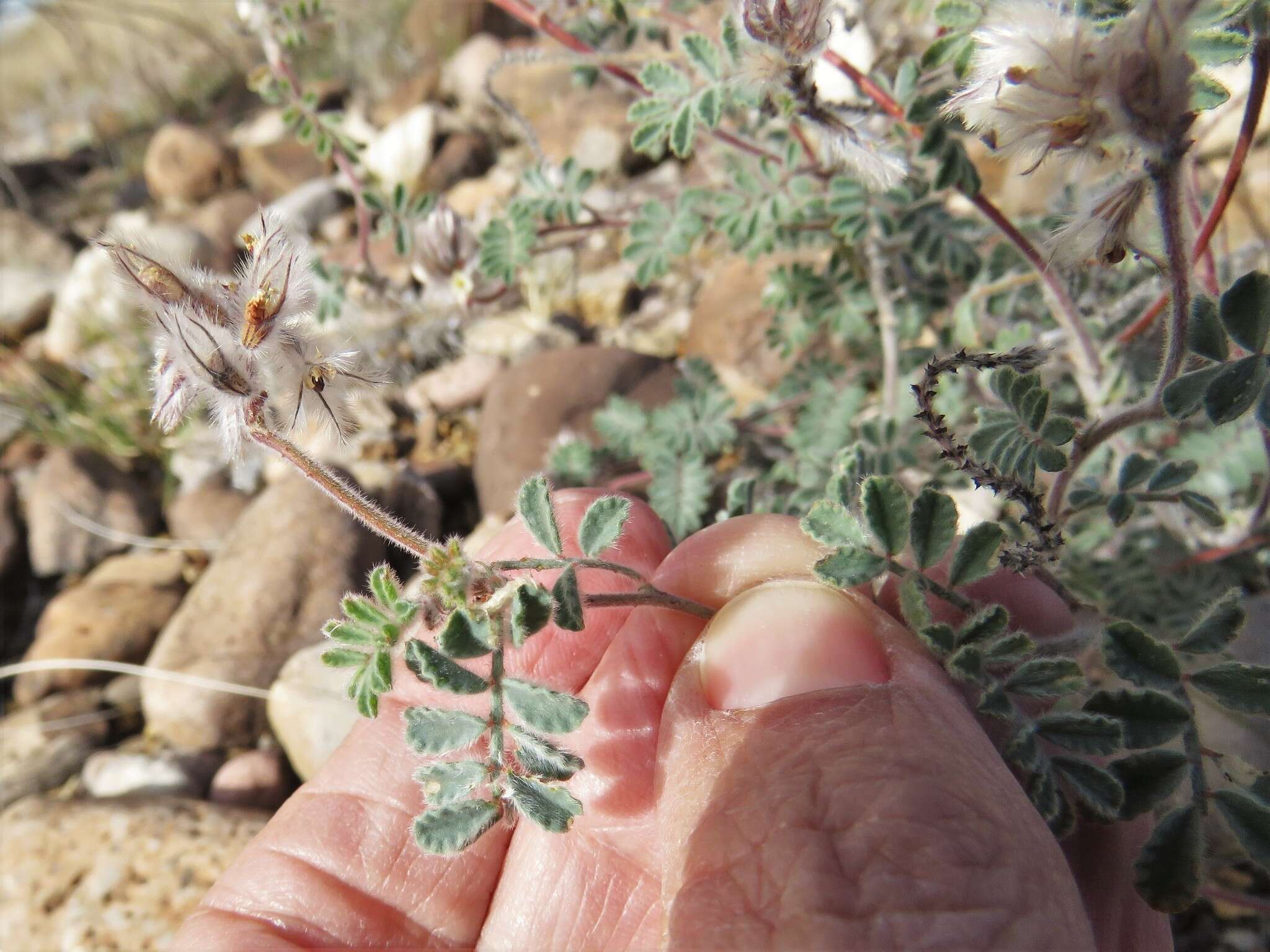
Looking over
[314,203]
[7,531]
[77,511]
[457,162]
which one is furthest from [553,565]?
[314,203]

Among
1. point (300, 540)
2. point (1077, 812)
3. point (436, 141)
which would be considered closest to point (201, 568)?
point (300, 540)

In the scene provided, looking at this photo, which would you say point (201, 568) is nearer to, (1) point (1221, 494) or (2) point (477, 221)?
(2) point (477, 221)

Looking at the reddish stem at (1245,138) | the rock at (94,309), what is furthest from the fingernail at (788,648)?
the rock at (94,309)

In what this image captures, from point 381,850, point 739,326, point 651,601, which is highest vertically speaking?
point 651,601

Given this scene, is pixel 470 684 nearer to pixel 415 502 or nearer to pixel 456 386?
pixel 415 502

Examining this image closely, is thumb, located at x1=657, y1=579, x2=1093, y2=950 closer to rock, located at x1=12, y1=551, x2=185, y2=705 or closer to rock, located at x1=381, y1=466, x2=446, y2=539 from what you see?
rock, located at x1=381, y1=466, x2=446, y2=539

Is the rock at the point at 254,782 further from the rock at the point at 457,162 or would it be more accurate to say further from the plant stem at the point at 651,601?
the rock at the point at 457,162
